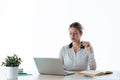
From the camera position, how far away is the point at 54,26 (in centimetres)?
482

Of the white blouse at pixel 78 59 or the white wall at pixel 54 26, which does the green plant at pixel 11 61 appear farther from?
the white wall at pixel 54 26

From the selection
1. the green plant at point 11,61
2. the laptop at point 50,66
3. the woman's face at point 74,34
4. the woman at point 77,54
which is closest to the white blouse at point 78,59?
the woman at point 77,54

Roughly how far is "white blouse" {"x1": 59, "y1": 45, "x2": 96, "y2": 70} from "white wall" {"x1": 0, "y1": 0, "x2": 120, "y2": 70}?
3.84 feet

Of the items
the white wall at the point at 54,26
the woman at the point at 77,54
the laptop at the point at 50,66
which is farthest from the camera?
the white wall at the point at 54,26

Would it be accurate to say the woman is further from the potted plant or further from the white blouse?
the potted plant

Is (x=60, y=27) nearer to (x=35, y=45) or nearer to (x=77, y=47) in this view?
(x=35, y=45)

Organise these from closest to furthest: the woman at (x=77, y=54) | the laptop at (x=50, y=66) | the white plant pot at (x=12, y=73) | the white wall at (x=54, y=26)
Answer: the white plant pot at (x=12, y=73) < the laptop at (x=50, y=66) < the woman at (x=77, y=54) < the white wall at (x=54, y=26)

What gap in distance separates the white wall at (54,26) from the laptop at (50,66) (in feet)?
6.84

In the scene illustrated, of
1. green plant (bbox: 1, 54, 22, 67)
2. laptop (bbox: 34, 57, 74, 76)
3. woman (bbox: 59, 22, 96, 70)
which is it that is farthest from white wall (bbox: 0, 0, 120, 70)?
green plant (bbox: 1, 54, 22, 67)

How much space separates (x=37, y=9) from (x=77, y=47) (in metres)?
1.67

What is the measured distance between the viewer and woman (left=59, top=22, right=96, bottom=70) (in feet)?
10.9

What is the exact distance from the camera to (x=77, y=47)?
3.52m

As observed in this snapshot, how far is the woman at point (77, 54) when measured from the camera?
3.34 meters

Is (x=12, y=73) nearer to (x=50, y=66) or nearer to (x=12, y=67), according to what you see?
(x=12, y=67)
